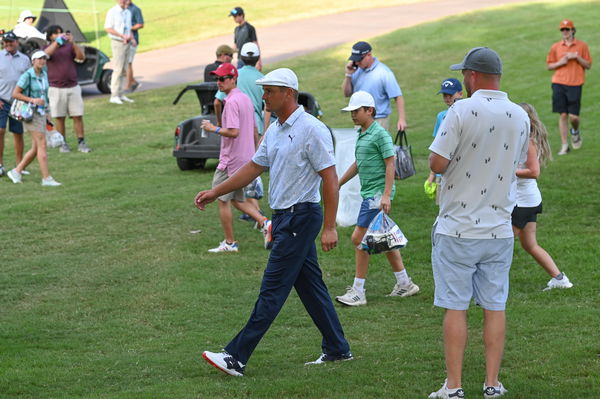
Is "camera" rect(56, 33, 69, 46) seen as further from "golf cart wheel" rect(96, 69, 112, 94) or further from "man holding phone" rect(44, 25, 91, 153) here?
"golf cart wheel" rect(96, 69, 112, 94)

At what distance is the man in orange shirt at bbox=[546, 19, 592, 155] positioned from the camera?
16.1 metres

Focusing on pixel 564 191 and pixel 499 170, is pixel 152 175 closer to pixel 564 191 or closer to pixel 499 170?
pixel 564 191

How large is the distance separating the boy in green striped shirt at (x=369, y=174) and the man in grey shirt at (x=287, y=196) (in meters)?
1.98

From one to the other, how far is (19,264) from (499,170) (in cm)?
635

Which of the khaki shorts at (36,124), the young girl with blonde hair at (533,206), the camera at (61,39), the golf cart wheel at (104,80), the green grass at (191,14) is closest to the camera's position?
the young girl with blonde hair at (533,206)

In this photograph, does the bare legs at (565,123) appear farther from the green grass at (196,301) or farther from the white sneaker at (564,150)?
the green grass at (196,301)

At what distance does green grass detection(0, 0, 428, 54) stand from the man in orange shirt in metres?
16.7

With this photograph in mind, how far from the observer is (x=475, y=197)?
18.7 feet

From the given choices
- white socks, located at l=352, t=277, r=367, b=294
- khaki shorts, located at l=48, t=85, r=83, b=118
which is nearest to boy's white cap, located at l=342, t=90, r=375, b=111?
white socks, located at l=352, t=277, r=367, b=294

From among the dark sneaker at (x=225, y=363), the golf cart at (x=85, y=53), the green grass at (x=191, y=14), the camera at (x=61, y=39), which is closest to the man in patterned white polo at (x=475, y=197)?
the dark sneaker at (x=225, y=363)

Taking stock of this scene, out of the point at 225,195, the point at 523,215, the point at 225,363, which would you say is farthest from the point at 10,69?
the point at 225,363

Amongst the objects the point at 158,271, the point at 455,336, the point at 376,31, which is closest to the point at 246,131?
the point at 158,271

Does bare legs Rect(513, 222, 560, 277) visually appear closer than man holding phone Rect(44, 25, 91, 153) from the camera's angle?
Yes

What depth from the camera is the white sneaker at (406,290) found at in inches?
361
